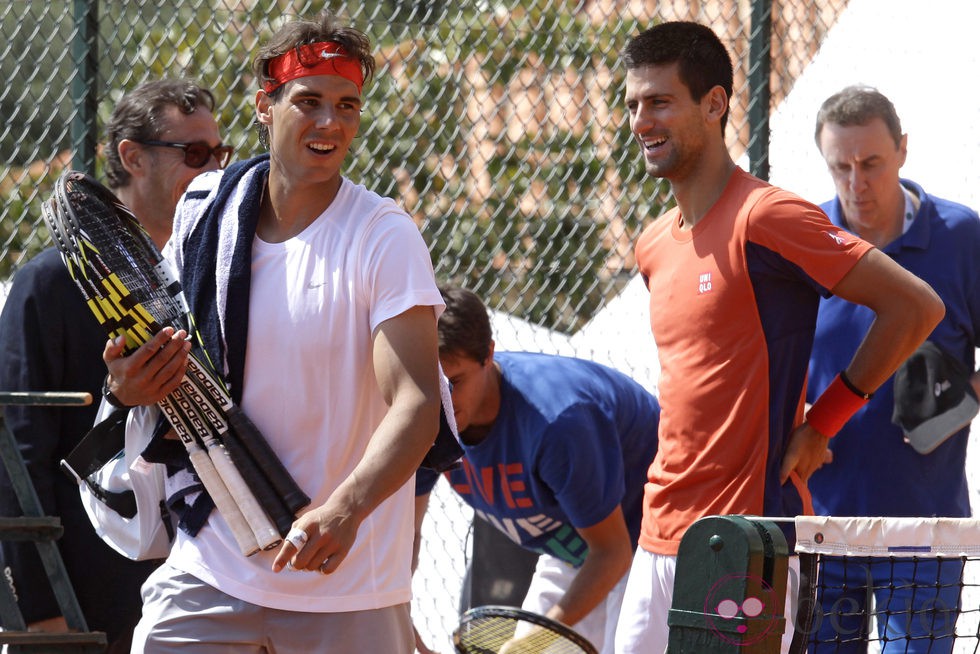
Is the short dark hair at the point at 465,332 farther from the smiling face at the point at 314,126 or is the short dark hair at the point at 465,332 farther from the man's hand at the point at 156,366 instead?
the man's hand at the point at 156,366

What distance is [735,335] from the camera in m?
3.20

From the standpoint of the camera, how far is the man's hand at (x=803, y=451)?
3.24 meters

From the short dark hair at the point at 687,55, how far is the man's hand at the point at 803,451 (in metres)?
0.82

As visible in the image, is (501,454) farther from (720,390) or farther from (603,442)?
(720,390)

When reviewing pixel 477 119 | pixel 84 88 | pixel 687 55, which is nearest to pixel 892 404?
pixel 687 55

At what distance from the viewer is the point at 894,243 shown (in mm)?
4023

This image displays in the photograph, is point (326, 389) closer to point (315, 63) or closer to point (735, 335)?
point (315, 63)

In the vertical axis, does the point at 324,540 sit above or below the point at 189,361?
below

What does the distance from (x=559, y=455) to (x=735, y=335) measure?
0.91 m

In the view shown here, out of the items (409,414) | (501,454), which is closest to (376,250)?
(409,414)

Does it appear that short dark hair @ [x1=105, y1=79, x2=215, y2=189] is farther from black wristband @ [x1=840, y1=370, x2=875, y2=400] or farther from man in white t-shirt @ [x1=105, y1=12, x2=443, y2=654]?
black wristband @ [x1=840, y1=370, x2=875, y2=400]

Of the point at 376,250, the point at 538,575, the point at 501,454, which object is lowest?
the point at 538,575

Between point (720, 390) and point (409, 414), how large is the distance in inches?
37.4

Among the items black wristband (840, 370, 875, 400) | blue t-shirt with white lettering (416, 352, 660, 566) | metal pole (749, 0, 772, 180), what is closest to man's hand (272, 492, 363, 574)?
black wristband (840, 370, 875, 400)
